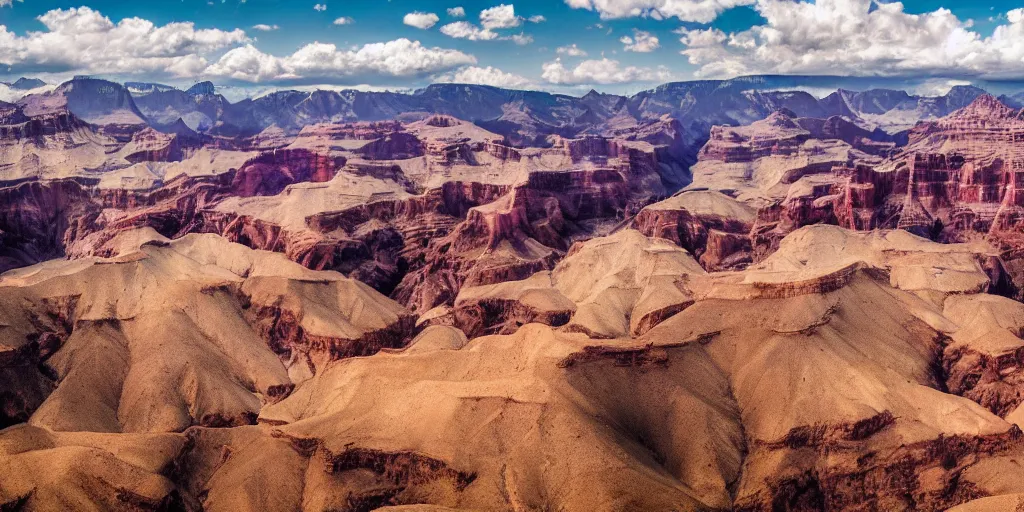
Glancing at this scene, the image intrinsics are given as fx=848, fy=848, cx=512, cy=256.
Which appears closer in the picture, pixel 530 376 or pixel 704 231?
pixel 530 376

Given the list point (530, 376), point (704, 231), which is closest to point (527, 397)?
point (530, 376)

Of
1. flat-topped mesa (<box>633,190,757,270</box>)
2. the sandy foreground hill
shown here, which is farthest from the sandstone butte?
flat-topped mesa (<box>633,190,757,270</box>)

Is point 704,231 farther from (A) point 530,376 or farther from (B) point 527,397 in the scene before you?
(B) point 527,397

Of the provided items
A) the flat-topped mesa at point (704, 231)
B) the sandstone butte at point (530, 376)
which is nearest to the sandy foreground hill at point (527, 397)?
the sandstone butte at point (530, 376)

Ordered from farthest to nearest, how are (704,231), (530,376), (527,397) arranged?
1. (704,231)
2. (530,376)
3. (527,397)

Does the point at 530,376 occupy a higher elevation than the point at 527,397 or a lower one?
higher

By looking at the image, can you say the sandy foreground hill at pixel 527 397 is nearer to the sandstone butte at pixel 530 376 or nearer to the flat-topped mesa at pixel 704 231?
the sandstone butte at pixel 530 376

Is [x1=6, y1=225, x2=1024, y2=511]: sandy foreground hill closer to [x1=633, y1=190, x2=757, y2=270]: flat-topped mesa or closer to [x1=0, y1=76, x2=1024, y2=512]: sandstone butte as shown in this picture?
[x1=0, y1=76, x2=1024, y2=512]: sandstone butte

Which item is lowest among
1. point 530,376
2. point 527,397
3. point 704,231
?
point 704,231

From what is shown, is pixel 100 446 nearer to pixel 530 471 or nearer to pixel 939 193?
pixel 530 471
